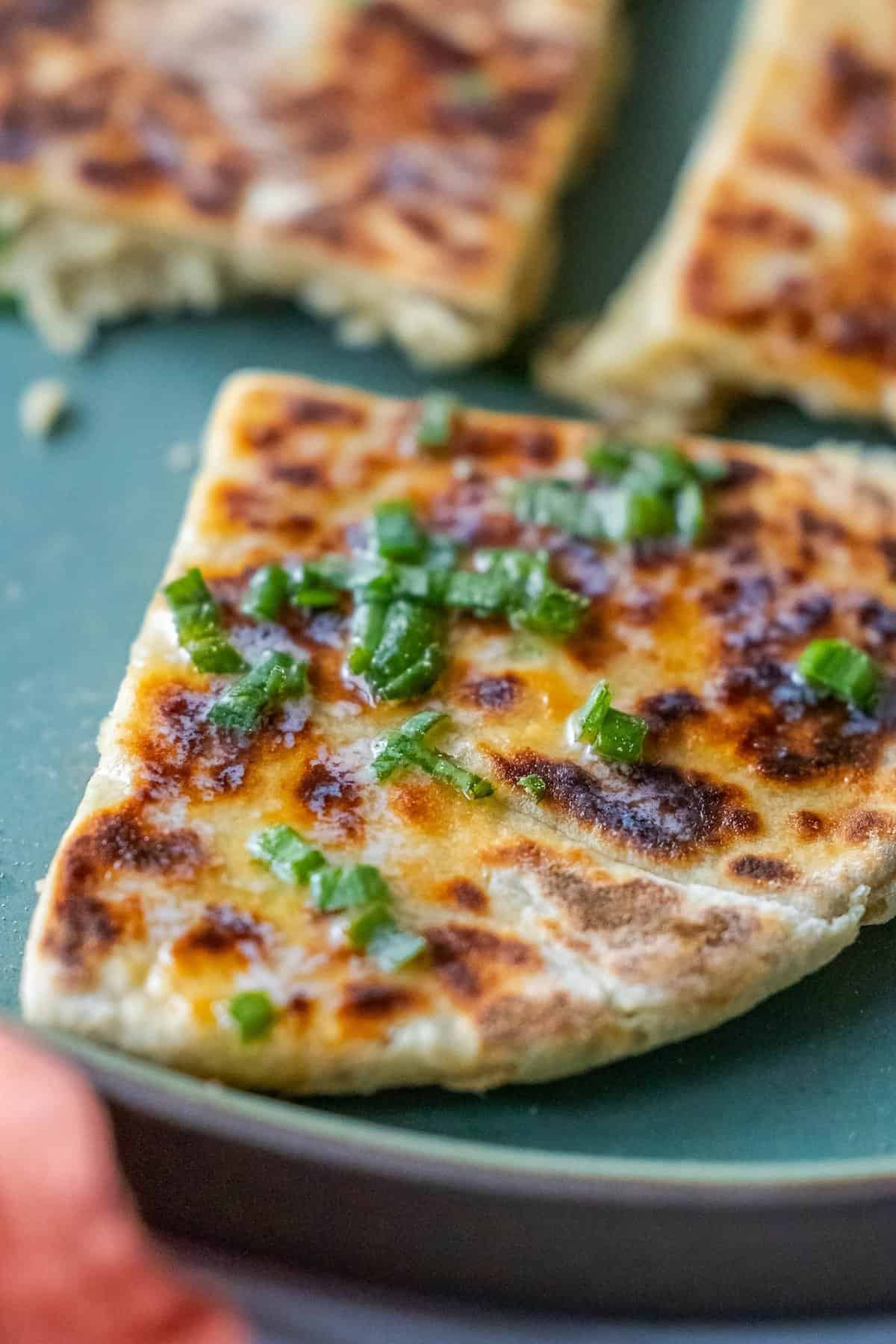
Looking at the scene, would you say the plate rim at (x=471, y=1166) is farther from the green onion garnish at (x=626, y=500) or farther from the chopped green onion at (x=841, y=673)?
the green onion garnish at (x=626, y=500)

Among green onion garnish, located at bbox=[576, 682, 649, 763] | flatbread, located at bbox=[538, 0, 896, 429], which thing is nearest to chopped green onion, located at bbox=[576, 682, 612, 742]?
green onion garnish, located at bbox=[576, 682, 649, 763]

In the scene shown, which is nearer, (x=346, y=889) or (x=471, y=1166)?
(x=471, y=1166)

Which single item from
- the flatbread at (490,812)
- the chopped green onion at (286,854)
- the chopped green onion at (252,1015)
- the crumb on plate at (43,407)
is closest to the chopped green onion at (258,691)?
the flatbread at (490,812)

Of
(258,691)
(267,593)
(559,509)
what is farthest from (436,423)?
(258,691)

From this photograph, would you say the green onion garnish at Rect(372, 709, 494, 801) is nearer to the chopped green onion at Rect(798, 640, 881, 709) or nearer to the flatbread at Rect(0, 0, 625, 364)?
the chopped green onion at Rect(798, 640, 881, 709)

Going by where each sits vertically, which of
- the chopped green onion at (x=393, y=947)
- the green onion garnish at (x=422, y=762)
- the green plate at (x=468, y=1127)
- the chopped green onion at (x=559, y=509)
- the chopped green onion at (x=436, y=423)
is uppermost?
the chopped green onion at (x=436, y=423)

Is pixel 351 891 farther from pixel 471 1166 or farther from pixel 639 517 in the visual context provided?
pixel 639 517

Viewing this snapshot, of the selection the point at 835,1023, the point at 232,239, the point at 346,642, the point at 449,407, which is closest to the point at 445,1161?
the point at 835,1023

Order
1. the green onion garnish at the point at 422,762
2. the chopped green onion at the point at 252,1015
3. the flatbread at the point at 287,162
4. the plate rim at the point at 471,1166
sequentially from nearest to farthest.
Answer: the plate rim at the point at 471,1166, the chopped green onion at the point at 252,1015, the green onion garnish at the point at 422,762, the flatbread at the point at 287,162
